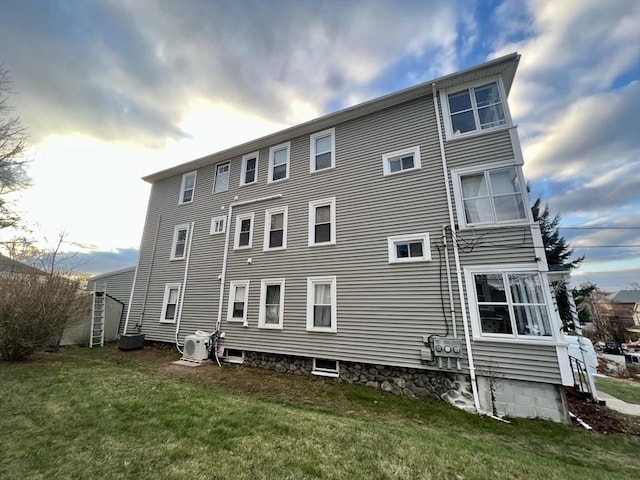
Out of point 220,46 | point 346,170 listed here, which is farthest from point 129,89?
point 346,170

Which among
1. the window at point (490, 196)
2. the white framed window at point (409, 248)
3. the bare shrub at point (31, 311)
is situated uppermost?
the window at point (490, 196)

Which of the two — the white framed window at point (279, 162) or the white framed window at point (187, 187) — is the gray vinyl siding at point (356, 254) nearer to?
the white framed window at point (279, 162)

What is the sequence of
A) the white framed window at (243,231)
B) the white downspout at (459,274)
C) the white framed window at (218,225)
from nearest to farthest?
the white downspout at (459,274)
the white framed window at (243,231)
the white framed window at (218,225)

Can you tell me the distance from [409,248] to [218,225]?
870cm

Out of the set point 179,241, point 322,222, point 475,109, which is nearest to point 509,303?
point 475,109

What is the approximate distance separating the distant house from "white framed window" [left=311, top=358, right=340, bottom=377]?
0.04 meters

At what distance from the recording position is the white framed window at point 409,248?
7524 millimetres

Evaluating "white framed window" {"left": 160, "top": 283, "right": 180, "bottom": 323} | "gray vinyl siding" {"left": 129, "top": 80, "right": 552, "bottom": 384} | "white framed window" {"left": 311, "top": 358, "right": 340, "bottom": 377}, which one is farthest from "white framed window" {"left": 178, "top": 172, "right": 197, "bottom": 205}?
"white framed window" {"left": 311, "top": 358, "right": 340, "bottom": 377}

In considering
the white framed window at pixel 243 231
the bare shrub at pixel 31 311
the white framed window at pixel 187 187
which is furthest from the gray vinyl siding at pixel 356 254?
the bare shrub at pixel 31 311

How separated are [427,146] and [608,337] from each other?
38516mm

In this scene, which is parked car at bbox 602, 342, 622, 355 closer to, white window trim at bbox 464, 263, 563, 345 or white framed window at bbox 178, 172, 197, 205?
white window trim at bbox 464, 263, 563, 345

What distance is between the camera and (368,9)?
8.85 metres

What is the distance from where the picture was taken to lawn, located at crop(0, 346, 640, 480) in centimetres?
318

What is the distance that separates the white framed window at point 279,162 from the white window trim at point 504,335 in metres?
7.91
